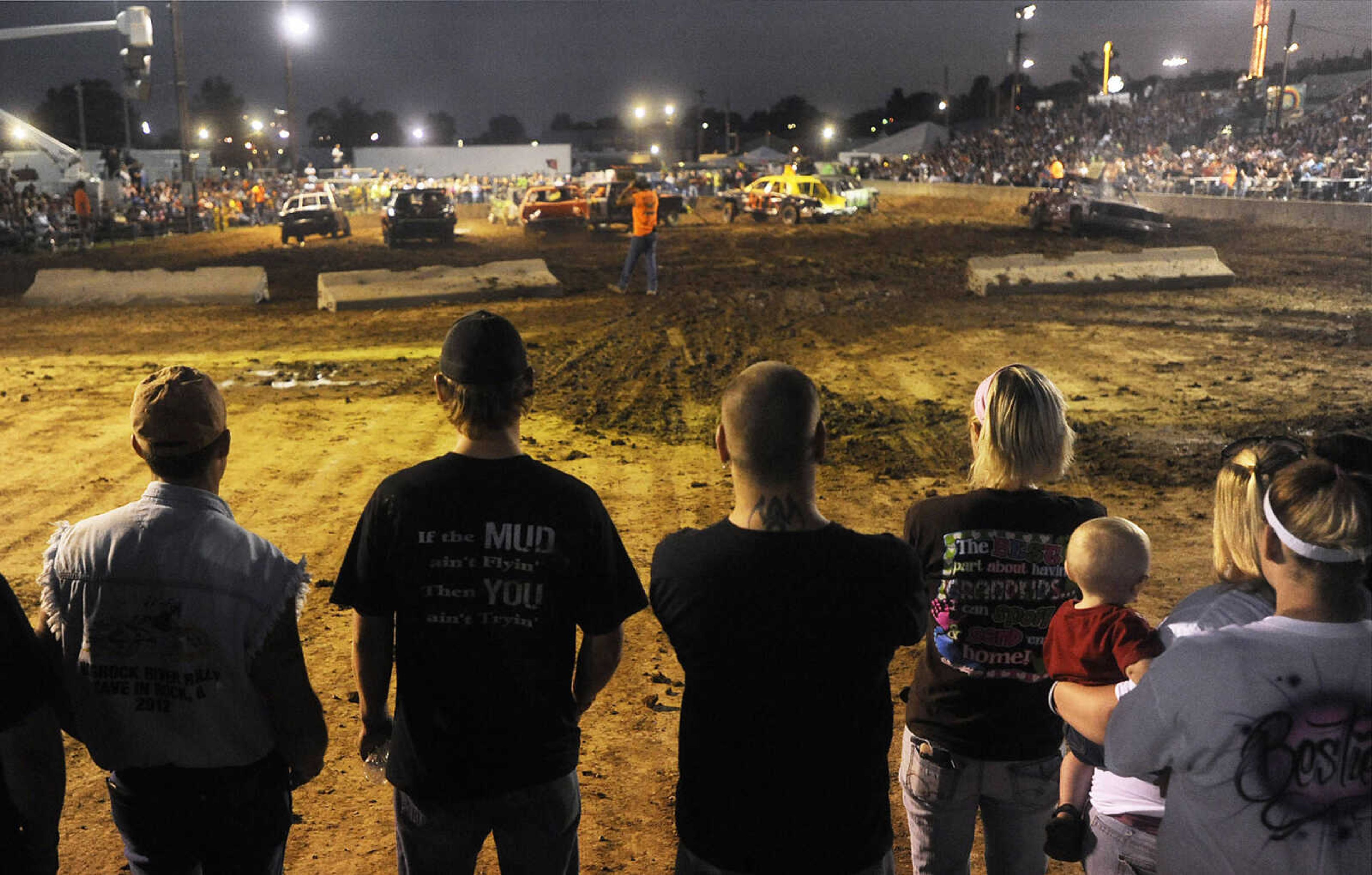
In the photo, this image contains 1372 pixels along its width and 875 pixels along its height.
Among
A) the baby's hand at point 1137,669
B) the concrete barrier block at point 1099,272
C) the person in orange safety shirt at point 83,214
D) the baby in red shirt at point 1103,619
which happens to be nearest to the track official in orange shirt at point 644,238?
the concrete barrier block at point 1099,272

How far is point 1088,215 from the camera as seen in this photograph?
27938mm

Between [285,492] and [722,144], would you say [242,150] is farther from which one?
[285,492]

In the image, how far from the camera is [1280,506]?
2.09 meters

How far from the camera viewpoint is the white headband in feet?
6.63

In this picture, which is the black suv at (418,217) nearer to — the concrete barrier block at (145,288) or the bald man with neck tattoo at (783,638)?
the concrete barrier block at (145,288)

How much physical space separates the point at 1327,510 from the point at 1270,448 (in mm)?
686

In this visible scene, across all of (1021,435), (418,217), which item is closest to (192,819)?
(1021,435)

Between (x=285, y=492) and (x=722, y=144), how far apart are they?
157615mm

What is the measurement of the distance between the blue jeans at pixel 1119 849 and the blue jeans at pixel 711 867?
22.6 inches

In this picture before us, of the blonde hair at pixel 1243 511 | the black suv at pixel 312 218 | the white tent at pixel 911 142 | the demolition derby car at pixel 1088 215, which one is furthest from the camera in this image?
the white tent at pixel 911 142

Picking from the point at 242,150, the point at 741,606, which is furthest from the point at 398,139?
the point at 741,606

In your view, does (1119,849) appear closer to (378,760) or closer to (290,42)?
(378,760)

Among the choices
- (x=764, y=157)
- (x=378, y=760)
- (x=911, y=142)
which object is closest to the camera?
(x=378, y=760)

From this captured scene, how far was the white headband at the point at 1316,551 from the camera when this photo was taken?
6.63 ft
